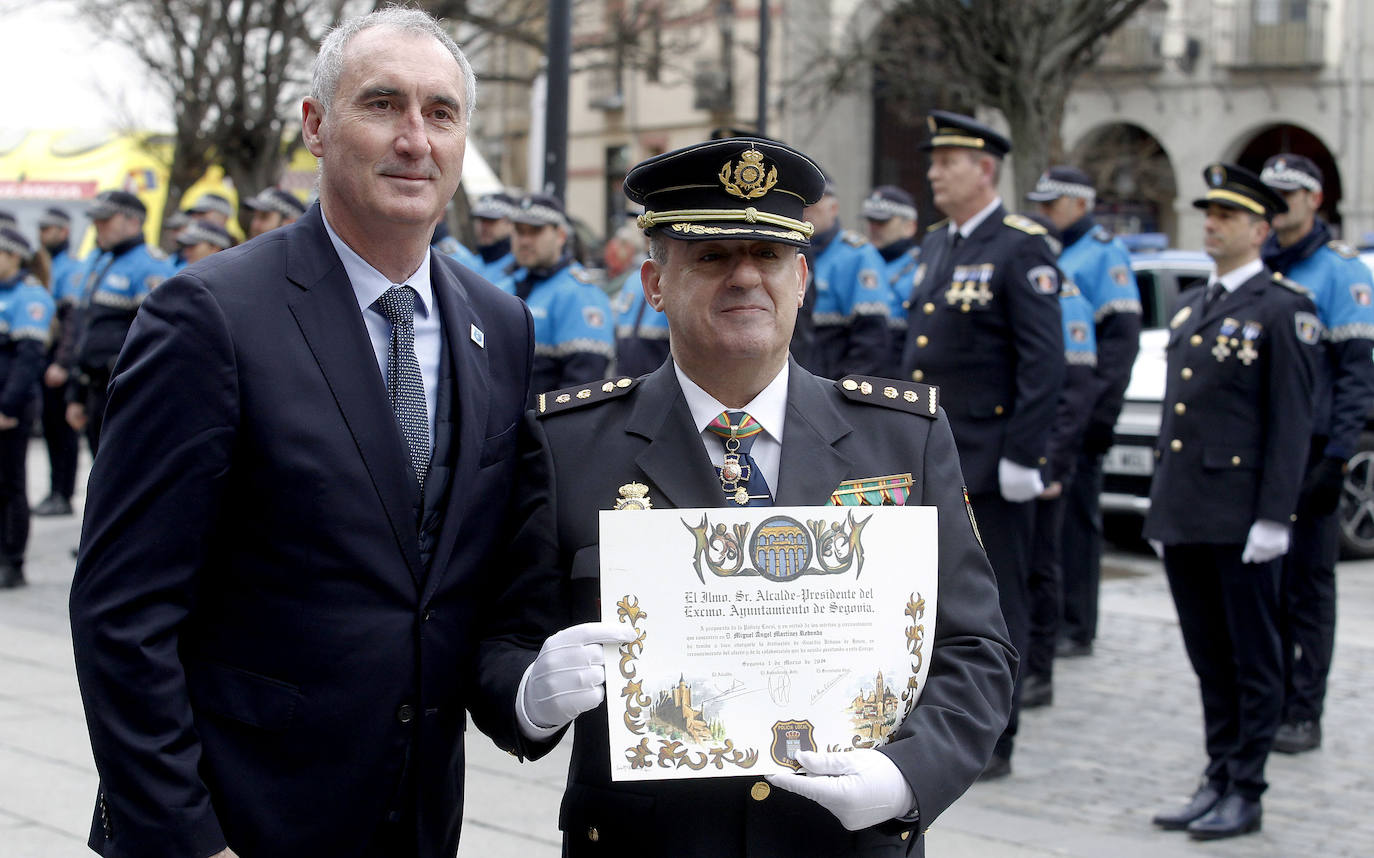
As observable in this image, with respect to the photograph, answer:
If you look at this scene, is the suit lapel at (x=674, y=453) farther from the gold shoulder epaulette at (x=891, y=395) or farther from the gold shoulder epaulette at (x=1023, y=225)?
the gold shoulder epaulette at (x=1023, y=225)

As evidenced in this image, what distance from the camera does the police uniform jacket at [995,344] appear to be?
5.83m

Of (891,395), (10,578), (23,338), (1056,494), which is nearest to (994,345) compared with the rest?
(1056,494)

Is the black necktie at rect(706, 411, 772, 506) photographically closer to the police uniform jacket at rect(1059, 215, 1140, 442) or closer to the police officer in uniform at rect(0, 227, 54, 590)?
the police uniform jacket at rect(1059, 215, 1140, 442)

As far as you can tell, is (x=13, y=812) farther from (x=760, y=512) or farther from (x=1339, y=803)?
(x=1339, y=803)

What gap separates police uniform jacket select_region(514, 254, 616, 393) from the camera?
25.9 feet

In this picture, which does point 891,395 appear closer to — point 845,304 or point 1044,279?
point 1044,279

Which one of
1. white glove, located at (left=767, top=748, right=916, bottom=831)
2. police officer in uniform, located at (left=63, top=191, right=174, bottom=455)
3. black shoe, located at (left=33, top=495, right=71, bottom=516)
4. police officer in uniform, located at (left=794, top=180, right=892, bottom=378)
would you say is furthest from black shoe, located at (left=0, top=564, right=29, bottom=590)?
white glove, located at (left=767, top=748, right=916, bottom=831)

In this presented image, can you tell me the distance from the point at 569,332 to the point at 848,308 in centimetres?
190

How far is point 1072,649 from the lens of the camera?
816 centimetres

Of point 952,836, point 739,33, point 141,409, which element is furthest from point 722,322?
point 739,33

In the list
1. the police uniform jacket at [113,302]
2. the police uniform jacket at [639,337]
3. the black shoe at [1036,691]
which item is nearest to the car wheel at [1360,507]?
the black shoe at [1036,691]

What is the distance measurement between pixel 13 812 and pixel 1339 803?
15.3 ft

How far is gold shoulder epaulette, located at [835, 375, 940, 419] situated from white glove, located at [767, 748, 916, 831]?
64 cm

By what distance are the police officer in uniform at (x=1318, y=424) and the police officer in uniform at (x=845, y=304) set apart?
8.15 ft
